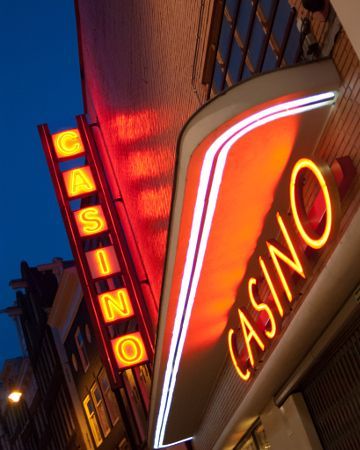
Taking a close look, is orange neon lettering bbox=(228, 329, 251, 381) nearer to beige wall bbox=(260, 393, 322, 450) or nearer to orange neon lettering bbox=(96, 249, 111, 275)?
beige wall bbox=(260, 393, 322, 450)

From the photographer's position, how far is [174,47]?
36.4ft

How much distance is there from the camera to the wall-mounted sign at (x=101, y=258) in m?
15.3

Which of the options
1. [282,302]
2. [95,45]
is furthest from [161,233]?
[282,302]

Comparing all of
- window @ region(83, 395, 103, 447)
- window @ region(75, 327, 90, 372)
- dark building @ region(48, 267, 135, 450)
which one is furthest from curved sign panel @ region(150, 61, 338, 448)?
window @ region(83, 395, 103, 447)

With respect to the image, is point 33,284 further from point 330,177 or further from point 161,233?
point 330,177

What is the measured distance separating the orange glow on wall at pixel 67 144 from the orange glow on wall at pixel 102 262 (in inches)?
102

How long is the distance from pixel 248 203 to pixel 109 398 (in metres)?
17.6

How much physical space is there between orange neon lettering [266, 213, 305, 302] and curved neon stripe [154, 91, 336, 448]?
0.73 metres

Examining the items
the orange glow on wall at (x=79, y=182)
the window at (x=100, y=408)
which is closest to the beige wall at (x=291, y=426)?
the orange glow on wall at (x=79, y=182)

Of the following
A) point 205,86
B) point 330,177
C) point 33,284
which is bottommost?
point 330,177

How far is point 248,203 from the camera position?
7941 mm

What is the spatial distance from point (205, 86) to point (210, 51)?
0.65 m

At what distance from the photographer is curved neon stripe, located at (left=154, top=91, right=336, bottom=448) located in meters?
6.21

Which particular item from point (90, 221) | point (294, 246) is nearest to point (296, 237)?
point (294, 246)
